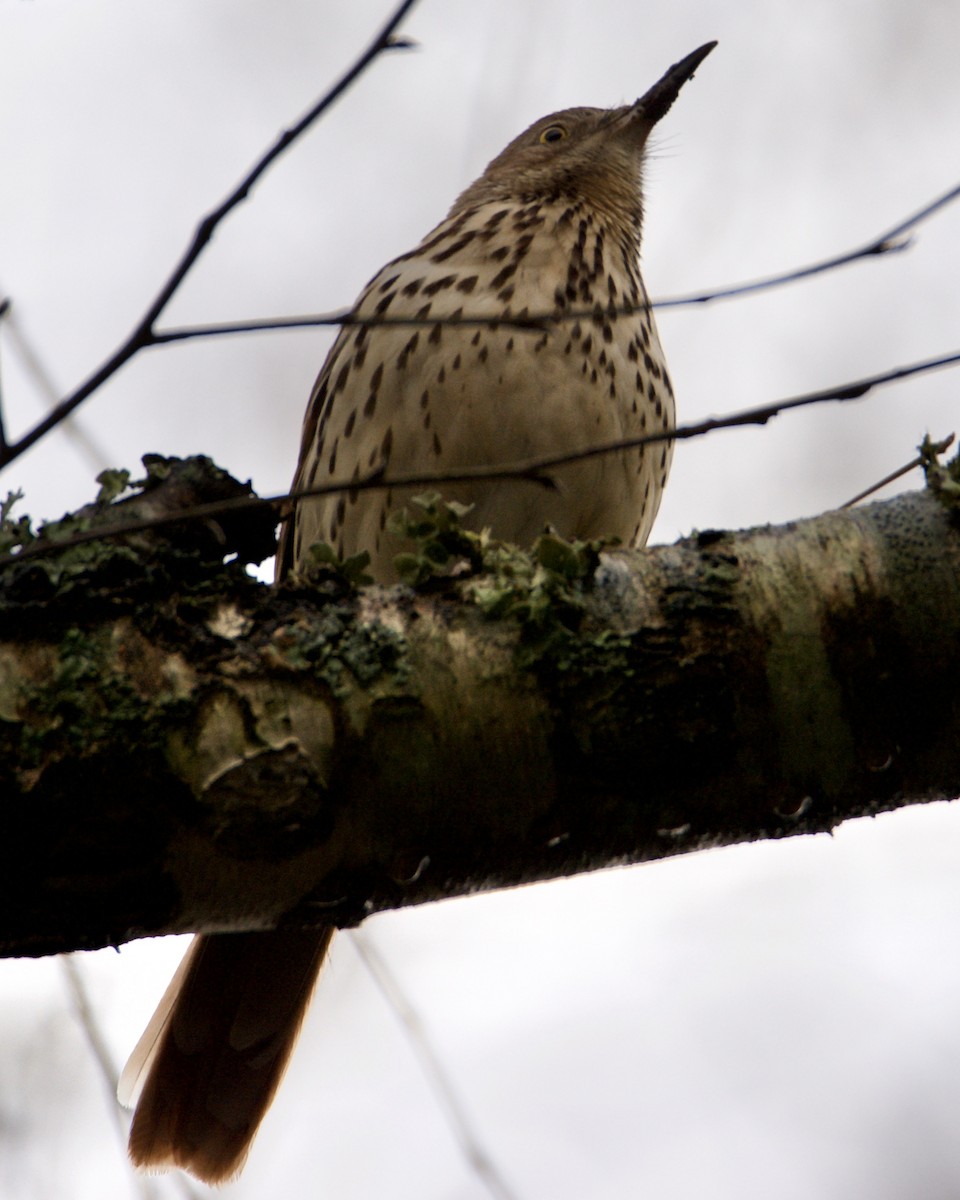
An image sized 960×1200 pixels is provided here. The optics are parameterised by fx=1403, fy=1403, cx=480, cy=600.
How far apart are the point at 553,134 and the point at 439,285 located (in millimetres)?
Result: 1341

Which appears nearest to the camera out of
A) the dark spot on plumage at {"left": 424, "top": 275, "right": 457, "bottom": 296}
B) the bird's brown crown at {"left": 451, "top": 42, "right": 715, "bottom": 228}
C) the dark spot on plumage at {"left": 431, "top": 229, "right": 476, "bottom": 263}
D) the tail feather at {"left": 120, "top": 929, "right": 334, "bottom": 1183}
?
the tail feather at {"left": 120, "top": 929, "right": 334, "bottom": 1183}

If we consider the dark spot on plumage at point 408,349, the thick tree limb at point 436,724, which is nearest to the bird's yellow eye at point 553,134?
the dark spot on plumage at point 408,349

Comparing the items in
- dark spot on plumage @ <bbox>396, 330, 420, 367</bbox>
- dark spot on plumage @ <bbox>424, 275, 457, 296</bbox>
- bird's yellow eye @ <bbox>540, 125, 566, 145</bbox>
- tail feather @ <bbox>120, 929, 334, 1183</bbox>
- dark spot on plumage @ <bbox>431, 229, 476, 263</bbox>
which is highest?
bird's yellow eye @ <bbox>540, 125, 566, 145</bbox>

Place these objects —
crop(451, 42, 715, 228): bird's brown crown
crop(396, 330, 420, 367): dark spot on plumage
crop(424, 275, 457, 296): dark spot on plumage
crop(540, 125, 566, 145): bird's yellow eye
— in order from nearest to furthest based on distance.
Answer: crop(396, 330, 420, 367): dark spot on plumage, crop(424, 275, 457, 296): dark spot on plumage, crop(451, 42, 715, 228): bird's brown crown, crop(540, 125, 566, 145): bird's yellow eye

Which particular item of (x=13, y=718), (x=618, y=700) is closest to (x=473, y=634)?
(x=618, y=700)

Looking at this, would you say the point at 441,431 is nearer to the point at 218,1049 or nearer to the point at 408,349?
the point at 408,349

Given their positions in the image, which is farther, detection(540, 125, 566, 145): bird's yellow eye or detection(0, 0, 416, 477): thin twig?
detection(540, 125, 566, 145): bird's yellow eye

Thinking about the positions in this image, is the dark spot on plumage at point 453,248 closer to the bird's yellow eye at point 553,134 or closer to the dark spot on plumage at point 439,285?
the dark spot on plumage at point 439,285

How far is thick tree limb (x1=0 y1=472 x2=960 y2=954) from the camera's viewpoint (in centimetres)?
173

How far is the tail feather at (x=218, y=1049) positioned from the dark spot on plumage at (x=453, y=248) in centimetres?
178

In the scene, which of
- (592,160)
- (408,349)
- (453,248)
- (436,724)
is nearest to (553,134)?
(592,160)

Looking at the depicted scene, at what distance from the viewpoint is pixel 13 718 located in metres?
1.70

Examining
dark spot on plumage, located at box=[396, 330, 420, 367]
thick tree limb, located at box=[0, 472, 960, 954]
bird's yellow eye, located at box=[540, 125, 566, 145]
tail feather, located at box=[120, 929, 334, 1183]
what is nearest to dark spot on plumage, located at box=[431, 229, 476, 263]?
dark spot on plumage, located at box=[396, 330, 420, 367]

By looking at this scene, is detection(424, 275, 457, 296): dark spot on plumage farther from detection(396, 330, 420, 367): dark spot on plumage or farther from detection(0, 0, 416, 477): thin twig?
detection(0, 0, 416, 477): thin twig
